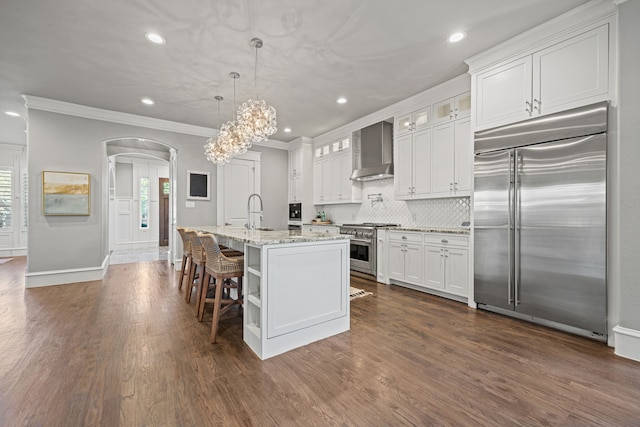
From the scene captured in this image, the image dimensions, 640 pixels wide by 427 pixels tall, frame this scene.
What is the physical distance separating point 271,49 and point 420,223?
10.9 ft

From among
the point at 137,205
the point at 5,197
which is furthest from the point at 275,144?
the point at 5,197

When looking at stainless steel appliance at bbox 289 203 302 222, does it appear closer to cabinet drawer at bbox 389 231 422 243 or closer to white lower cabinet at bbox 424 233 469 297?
cabinet drawer at bbox 389 231 422 243

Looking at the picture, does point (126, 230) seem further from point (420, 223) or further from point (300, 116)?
point (420, 223)

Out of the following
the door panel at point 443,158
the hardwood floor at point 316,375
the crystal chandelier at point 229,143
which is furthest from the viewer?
the door panel at point 443,158

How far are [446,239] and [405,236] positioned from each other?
65cm

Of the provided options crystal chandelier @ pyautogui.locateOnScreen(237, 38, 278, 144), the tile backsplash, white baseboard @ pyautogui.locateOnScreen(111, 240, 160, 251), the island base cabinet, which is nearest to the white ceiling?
crystal chandelier @ pyautogui.locateOnScreen(237, 38, 278, 144)

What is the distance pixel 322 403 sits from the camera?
1709 mm

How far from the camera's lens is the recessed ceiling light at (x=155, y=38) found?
2.85 m

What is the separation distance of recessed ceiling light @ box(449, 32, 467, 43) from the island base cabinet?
2307mm

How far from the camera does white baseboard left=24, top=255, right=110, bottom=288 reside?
4.42m

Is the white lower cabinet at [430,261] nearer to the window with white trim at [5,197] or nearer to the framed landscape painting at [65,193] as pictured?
the framed landscape painting at [65,193]

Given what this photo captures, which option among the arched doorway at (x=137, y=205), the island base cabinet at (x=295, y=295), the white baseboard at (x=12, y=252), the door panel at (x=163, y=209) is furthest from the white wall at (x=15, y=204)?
the island base cabinet at (x=295, y=295)

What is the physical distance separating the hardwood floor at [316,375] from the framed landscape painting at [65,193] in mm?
2054

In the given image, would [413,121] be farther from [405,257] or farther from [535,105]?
[405,257]
